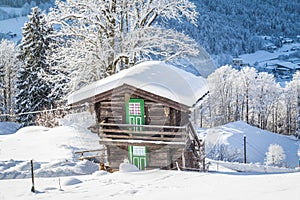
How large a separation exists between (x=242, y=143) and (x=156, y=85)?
87.9ft

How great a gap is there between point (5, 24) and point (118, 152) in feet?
328

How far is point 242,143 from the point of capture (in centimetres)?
3791

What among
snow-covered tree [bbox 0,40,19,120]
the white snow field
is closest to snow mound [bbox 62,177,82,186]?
the white snow field

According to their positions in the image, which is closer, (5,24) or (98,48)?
(98,48)

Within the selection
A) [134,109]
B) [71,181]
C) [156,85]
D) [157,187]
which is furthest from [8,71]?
[157,187]

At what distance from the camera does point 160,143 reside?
13062 millimetres

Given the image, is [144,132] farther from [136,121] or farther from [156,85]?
[156,85]

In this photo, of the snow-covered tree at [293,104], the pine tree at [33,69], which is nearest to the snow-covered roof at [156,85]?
the pine tree at [33,69]

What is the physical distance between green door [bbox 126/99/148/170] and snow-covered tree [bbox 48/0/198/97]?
20.2 ft

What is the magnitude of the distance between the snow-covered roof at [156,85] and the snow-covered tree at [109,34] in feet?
17.4

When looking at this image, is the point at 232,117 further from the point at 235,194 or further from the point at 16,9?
the point at 16,9

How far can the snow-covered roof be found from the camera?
12805 millimetres

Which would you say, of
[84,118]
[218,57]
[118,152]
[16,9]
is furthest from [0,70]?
[16,9]

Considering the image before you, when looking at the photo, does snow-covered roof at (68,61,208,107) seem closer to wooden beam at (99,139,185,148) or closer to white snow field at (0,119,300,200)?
wooden beam at (99,139,185,148)
